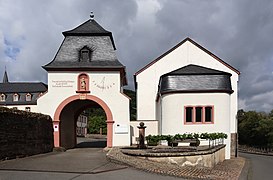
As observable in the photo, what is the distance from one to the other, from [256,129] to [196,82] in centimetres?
4360

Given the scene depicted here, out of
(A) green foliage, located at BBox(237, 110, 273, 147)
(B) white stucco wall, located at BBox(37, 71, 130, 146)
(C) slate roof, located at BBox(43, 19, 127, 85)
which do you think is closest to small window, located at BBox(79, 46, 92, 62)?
(C) slate roof, located at BBox(43, 19, 127, 85)

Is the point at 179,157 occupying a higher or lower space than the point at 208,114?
lower

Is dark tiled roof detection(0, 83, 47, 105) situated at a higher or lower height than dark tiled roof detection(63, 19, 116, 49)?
lower

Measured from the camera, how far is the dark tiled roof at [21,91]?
251 feet

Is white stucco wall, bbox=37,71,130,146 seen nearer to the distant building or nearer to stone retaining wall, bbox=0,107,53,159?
stone retaining wall, bbox=0,107,53,159

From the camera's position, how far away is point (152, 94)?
37.4 meters

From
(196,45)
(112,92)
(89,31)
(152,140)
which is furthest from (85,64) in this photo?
(196,45)

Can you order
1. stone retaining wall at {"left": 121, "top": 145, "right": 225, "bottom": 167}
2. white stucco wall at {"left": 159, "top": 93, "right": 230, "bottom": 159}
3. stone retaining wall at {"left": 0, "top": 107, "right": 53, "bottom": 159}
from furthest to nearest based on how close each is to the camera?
white stucco wall at {"left": 159, "top": 93, "right": 230, "bottom": 159}, stone retaining wall at {"left": 0, "top": 107, "right": 53, "bottom": 159}, stone retaining wall at {"left": 121, "top": 145, "right": 225, "bottom": 167}

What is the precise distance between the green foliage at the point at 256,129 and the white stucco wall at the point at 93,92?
45273 mm

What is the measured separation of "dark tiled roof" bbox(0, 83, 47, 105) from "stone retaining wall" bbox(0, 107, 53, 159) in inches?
2144

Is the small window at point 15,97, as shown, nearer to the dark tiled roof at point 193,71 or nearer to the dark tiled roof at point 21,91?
the dark tiled roof at point 21,91

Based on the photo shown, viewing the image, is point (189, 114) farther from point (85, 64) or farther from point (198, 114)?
point (85, 64)

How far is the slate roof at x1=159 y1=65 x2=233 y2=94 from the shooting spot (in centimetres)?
2994

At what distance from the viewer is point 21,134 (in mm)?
19031
